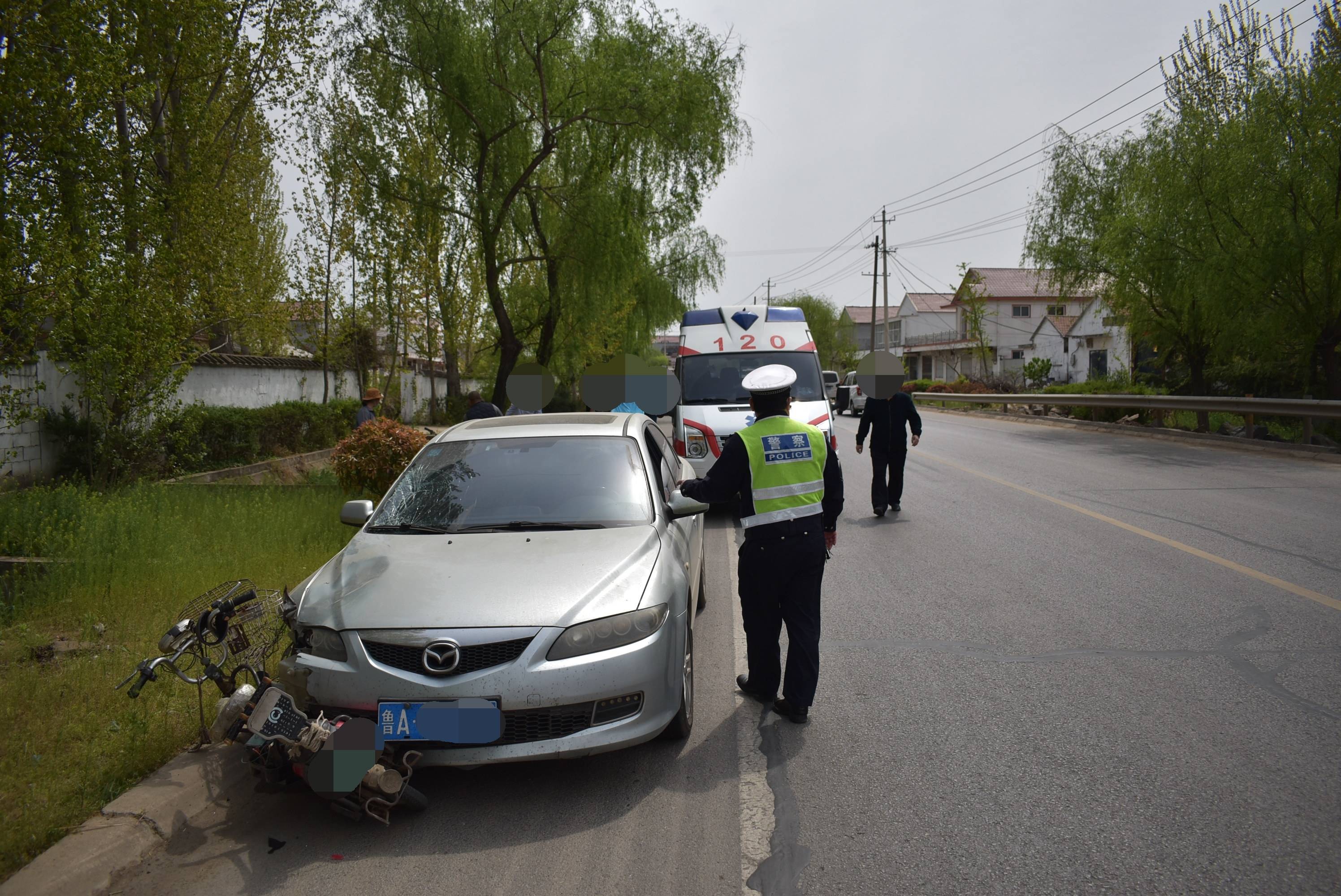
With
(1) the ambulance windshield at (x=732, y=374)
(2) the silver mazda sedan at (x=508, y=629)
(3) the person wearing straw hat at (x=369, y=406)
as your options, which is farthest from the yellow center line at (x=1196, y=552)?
(3) the person wearing straw hat at (x=369, y=406)

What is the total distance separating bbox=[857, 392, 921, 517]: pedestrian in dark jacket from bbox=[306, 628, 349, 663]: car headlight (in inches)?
300

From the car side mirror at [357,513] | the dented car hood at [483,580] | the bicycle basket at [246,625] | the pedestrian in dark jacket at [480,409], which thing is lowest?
the bicycle basket at [246,625]

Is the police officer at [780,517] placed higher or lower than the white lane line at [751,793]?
higher

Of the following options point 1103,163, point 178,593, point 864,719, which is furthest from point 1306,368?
point 178,593

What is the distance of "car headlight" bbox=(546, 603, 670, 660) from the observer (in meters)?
3.85

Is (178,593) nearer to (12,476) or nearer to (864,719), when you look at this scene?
(864,719)

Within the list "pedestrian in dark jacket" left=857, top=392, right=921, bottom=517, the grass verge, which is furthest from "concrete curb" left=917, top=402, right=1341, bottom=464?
the grass verge

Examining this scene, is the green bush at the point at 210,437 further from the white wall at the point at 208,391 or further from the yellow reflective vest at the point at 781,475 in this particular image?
the yellow reflective vest at the point at 781,475

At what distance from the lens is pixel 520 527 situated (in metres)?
4.93

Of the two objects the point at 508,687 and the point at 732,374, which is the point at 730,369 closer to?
the point at 732,374

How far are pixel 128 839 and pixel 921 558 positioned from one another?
259 inches

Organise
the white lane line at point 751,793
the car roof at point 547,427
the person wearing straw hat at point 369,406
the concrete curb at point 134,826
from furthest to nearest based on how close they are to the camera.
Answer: the person wearing straw hat at point 369,406 < the car roof at point 547,427 < the white lane line at point 751,793 < the concrete curb at point 134,826

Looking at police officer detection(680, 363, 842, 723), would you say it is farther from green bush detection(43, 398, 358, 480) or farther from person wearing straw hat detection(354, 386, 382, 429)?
person wearing straw hat detection(354, 386, 382, 429)

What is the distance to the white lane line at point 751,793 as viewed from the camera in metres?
3.41
